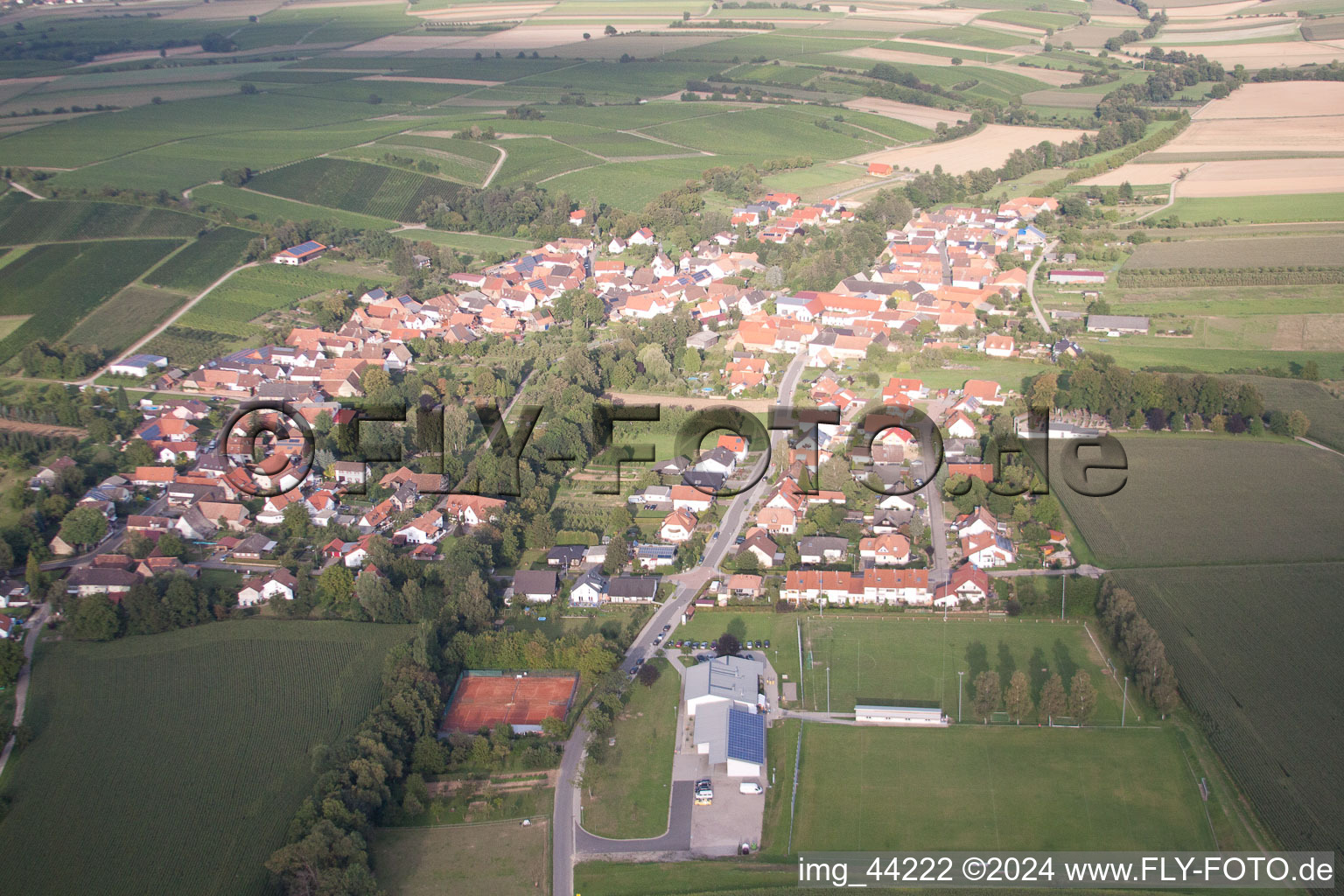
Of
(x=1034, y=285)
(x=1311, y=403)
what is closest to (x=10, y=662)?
(x=1311, y=403)

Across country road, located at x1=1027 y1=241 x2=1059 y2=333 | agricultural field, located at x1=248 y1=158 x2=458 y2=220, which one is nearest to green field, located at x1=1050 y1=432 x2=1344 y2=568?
country road, located at x1=1027 y1=241 x2=1059 y2=333

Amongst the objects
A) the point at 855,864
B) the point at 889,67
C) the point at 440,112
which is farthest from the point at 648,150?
the point at 855,864

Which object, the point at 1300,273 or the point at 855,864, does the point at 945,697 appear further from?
the point at 1300,273

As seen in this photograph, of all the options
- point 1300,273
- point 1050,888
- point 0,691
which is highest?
point 1300,273

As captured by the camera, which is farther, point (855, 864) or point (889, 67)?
point (889, 67)

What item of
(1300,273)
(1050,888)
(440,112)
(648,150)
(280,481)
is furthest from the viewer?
(440,112)

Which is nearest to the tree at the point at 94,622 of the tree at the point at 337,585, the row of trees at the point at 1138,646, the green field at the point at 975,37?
the tree at the point at 337,585

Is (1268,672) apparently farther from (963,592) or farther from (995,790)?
(995,790)
